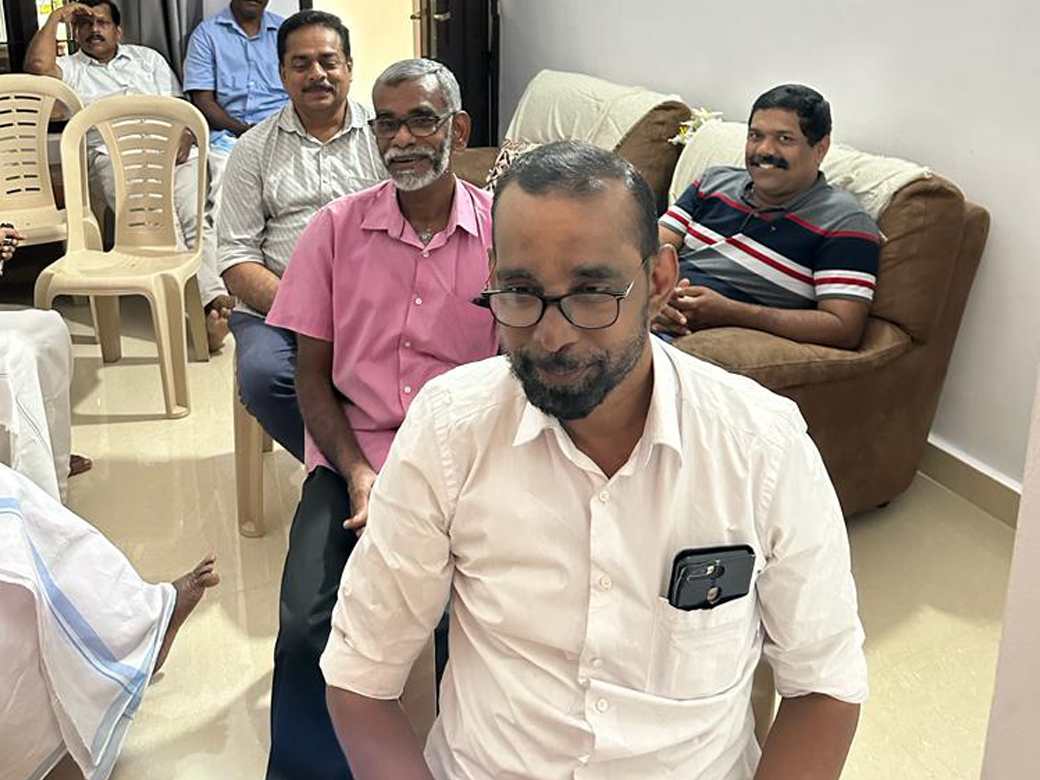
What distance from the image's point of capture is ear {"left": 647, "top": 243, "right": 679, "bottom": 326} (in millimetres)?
1072

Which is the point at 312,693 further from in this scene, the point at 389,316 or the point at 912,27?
the point at 912,27

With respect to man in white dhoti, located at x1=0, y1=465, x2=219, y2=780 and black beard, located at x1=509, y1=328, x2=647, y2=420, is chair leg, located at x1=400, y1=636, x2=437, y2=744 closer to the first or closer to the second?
man in white dhoti, located at x1=0, y1=465, x2=219, y2=780

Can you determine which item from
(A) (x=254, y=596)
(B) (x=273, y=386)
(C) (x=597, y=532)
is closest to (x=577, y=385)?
(C) (x=597, y=532)

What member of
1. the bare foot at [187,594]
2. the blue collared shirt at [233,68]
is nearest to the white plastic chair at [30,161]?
the blue collared shirt at [233,68]

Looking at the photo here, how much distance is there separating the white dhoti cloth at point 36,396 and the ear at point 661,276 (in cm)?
153

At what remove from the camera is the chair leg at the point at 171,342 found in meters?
3.26

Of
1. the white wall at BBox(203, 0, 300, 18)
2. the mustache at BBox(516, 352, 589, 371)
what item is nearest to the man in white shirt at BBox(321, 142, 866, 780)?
the mustache at BBox(516, 352, 589, 371)

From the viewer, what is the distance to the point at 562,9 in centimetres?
441

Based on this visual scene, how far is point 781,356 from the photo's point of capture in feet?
7.50

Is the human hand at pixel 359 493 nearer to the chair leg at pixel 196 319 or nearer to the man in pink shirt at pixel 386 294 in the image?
the man in pink shirt at pixel 386 294

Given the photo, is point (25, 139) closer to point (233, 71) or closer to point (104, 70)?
point (104, 70)

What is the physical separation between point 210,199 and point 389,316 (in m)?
2.62

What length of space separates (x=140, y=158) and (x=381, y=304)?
2177mm

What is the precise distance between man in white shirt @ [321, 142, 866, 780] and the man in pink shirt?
0.71 meters
